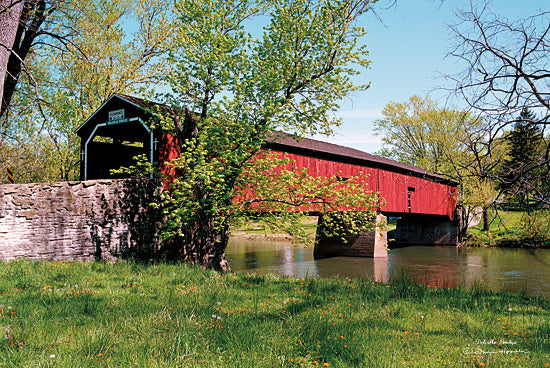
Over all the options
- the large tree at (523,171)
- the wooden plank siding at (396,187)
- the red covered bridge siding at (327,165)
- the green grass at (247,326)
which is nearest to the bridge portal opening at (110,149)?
the red covered bridge siding at (327,165)

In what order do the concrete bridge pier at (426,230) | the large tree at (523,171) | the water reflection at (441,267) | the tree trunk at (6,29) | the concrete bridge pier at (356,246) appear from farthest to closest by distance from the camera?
1. the concrete bridge pier at (426,230)
2. the concrete bridge pier at (356,246)
3. the water reflection at (441,267)
4. the tree trunk at (6,29)
5. the large tree at (523,171)

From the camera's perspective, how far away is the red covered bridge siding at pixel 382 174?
17.6m

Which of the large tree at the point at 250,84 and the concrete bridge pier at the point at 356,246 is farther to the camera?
the concrete bridge pier at the point at 356,246

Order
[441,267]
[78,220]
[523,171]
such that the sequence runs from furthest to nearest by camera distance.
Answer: [441,267] → [78,220] → [523,171]

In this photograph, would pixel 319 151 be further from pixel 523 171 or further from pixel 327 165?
pixel 523 171

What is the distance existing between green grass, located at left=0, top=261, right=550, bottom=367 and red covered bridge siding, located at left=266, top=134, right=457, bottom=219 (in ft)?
27.3

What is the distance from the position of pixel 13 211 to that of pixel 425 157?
3552 centimetres

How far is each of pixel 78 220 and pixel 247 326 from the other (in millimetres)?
7460

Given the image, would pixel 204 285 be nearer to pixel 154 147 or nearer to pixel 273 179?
pixel 273 179

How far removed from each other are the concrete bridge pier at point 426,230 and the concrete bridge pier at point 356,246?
898 cm

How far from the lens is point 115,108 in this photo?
1341 cm

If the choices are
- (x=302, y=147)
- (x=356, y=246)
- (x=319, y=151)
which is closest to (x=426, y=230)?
(x=356, y=246)

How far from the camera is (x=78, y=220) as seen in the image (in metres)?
9.95

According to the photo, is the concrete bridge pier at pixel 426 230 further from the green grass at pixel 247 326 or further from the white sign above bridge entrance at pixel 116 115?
the green grass at pixel 247 326
